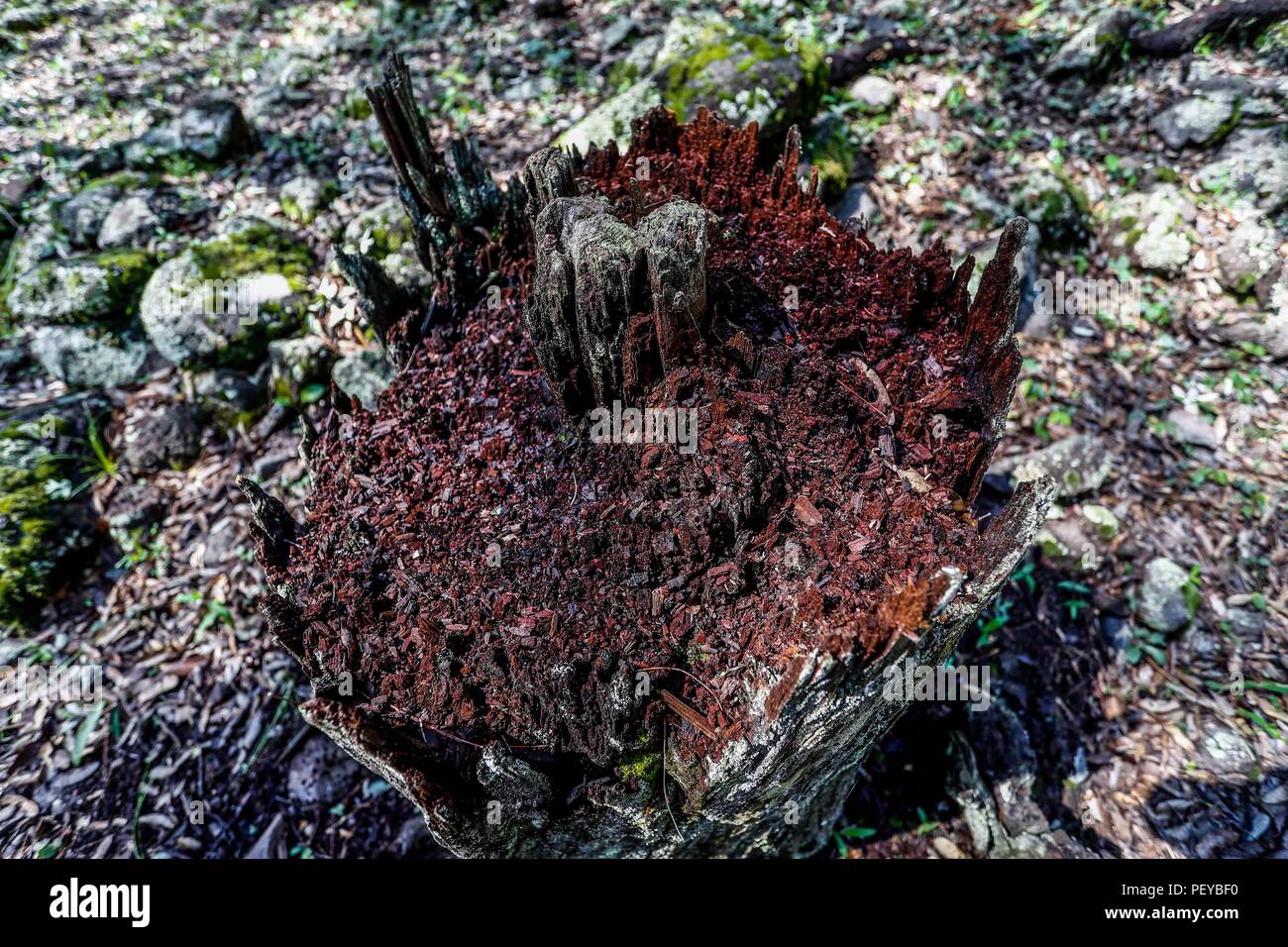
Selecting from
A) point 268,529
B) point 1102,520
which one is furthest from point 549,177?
point 1102,520

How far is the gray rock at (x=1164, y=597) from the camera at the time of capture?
14.1ft

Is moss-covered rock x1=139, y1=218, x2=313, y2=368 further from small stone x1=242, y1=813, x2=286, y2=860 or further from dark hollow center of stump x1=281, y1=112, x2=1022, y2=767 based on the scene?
small stone x1=242, y1=813, x2=286, y2=860

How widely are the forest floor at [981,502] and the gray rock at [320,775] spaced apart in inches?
0.8

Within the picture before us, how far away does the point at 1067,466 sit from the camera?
4.78 metres

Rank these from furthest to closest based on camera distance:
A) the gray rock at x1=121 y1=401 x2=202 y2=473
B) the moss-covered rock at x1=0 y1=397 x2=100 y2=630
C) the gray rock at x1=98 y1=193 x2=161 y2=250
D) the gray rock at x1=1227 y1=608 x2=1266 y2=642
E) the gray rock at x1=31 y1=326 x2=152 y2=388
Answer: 1. the gray rock at x1=98 y1=193 x2=161 y2=250
2. the gray rock at x1=31 y1=326 x2=152 y2=388
3. the gray rock at x1=121 y1=401 x2=202 y2=473
4. the moss-covered rock at x1=0 y1=397 x2=100 y2=630
5. the gray rock at x1=1227 y1=608 x2=1266 y2=642

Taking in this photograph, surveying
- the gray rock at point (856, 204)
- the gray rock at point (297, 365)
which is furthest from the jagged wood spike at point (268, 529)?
the gray rock at point (856, 204)

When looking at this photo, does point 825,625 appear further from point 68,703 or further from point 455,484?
point 68,703

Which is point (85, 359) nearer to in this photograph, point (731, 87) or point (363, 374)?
point (363, 374)

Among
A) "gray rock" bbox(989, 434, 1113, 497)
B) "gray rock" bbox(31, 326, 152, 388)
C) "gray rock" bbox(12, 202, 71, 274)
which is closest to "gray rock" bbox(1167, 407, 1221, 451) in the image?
"gray rock" bbox(989, 434, 1113, 497)

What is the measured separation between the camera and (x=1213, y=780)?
383 centimetres

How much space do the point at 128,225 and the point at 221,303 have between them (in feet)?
5.84

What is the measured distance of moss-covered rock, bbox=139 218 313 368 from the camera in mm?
5250

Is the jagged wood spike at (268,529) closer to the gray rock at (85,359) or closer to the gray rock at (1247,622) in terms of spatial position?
the gray rock at (85,359)

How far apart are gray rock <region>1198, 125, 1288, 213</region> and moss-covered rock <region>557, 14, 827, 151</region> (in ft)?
11.5
